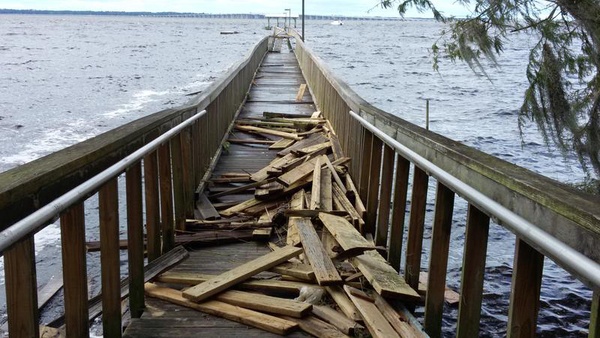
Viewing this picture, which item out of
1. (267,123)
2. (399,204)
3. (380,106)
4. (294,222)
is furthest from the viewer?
(380,106)

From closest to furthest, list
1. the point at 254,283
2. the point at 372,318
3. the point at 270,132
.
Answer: the point at 372,318 → the point at 254,283 → the point at 270,132

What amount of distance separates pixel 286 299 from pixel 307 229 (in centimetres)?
Result: 126

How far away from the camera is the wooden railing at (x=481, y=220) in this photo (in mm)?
1914

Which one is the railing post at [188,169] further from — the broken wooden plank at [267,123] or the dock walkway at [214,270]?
the broken wooden plank at [267,123]

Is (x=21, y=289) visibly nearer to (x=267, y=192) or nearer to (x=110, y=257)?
(x=110, y=257)

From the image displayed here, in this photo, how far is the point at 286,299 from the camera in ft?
13.5

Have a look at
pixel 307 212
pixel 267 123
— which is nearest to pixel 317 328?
pixel 307 212

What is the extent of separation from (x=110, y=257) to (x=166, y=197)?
5.66 ft

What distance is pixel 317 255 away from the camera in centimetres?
468

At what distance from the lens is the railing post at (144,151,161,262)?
14.3 ft

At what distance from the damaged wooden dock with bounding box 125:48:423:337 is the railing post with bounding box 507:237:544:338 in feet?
3.68

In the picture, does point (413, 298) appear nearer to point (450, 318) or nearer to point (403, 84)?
point (450, 318)

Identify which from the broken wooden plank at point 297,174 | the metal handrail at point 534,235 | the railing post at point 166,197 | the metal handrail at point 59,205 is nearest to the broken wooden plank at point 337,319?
the metal handrail at point 534,235

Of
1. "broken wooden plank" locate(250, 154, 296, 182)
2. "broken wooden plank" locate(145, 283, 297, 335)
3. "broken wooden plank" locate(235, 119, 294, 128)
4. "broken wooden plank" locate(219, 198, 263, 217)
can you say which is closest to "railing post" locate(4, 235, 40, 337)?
"broken wooden plank" locate(145, 283, 297, 335)
